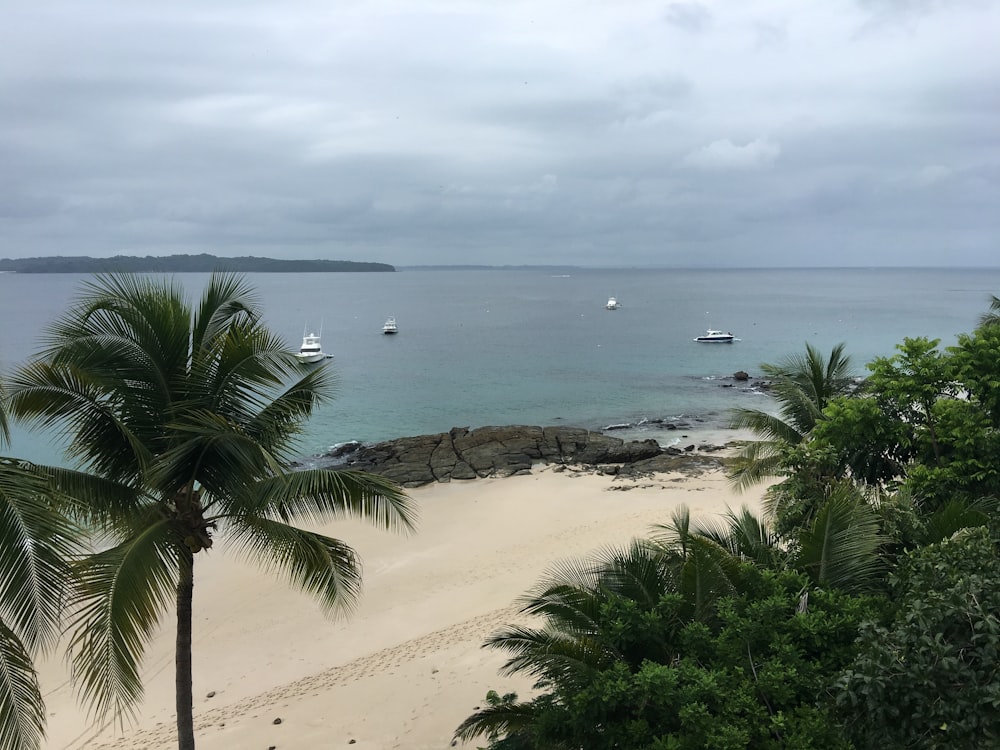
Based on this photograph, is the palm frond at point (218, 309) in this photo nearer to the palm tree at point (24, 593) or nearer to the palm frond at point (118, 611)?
the palm frond at point (118, 611)

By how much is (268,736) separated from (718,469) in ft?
67.8

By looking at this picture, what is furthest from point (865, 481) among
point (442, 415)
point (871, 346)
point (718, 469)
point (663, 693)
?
point (871, 346)

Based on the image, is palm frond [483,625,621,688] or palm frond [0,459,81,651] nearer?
palm frond [0,459,81,651]

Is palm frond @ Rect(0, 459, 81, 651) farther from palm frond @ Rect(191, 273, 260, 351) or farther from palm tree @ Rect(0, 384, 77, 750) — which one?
palm frond @ Rect(191, 273, 260, 351)

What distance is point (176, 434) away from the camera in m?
7.68

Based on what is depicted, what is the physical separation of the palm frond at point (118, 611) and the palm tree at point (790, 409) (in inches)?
459

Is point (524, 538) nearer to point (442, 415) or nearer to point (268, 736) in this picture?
point (268, 736)

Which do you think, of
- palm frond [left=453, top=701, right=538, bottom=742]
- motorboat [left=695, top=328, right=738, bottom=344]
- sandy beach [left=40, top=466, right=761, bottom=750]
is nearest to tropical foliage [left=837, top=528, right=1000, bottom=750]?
palm frond [left=453, top=701, right=538, bottom=742]

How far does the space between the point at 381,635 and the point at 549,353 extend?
176 ft

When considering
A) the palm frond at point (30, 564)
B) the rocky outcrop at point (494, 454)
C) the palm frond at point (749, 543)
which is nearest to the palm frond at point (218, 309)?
the palm frond at point (30, 564)

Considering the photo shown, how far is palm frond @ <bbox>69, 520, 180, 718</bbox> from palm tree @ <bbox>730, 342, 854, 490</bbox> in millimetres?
11665

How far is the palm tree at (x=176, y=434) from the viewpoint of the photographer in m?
7.42

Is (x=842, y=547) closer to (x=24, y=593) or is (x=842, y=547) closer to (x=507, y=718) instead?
(x=507, y=718)

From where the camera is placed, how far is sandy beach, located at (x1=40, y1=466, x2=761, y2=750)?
11.6m
